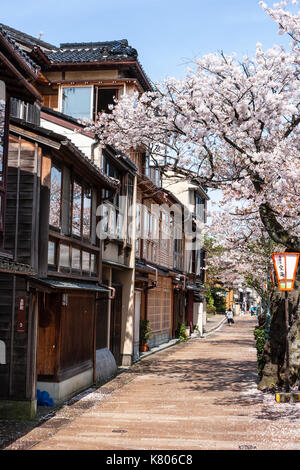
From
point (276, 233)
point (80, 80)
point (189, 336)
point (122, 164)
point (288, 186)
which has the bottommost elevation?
point (189, 336)

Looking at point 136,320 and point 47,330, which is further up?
point 47,330

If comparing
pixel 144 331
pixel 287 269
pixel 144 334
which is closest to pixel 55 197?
pixel 287 269

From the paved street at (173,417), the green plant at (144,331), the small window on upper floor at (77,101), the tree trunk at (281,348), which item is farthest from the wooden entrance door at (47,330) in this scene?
the green plant at (144,331)

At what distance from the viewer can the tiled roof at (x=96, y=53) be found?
2291cm

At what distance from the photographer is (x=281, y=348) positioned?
16.8 m

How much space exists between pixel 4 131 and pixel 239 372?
14729mm

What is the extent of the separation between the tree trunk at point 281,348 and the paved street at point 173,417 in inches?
23.9

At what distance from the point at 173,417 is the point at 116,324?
10.5m

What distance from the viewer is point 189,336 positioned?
44125 mm

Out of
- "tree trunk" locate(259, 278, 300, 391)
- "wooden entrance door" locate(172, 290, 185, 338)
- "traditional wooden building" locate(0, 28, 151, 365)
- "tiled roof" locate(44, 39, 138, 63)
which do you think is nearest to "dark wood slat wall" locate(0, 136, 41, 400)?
"tree trunk" locate(259, 278, 300, 391)

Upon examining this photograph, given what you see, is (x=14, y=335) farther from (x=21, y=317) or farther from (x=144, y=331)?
(x=144, y=331)

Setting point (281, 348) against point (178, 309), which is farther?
point (178, 309)
